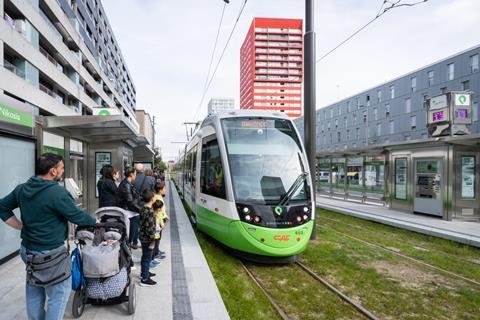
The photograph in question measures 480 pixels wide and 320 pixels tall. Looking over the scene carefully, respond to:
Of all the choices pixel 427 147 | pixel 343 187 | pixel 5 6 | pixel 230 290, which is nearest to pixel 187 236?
pixel 230 290

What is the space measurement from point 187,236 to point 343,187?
11.9 meters

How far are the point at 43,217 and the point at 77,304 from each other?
1447 millimetres

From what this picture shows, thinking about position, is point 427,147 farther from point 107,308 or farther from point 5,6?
point 5,6

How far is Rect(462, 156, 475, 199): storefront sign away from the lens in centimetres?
1116

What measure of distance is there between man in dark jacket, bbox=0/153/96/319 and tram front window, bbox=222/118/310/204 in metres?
3.68

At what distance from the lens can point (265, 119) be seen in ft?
22.9

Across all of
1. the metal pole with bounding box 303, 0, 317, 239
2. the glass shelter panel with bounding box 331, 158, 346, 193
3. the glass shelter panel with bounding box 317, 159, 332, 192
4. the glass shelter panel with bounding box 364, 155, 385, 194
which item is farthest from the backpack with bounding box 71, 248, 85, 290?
the glass shelter panel with bounding box 317, 159, 332, 192

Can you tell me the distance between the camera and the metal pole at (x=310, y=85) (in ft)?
27.8

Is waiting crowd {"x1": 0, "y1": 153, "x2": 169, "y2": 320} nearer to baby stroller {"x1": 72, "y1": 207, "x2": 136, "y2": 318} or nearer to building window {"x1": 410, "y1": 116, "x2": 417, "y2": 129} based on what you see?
baby stroller {"x1": 72, "y1": 207, "x2": 136, "y2": 318}

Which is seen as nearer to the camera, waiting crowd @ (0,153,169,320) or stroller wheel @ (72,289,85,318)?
waiting crowd @ (0,153,169,320)

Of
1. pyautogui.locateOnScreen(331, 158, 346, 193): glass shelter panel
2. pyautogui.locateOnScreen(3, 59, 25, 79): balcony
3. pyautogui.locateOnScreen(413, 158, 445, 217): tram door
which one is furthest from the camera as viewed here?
A: pyautogui.locateOnScreen(3, 59, 25, 79): balcony

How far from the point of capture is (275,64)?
11100 cm

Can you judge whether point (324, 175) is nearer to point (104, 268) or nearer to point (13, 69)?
point (104, 268)

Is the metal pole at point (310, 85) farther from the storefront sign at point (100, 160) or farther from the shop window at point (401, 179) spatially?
the storefront sign at point (100, 160)
